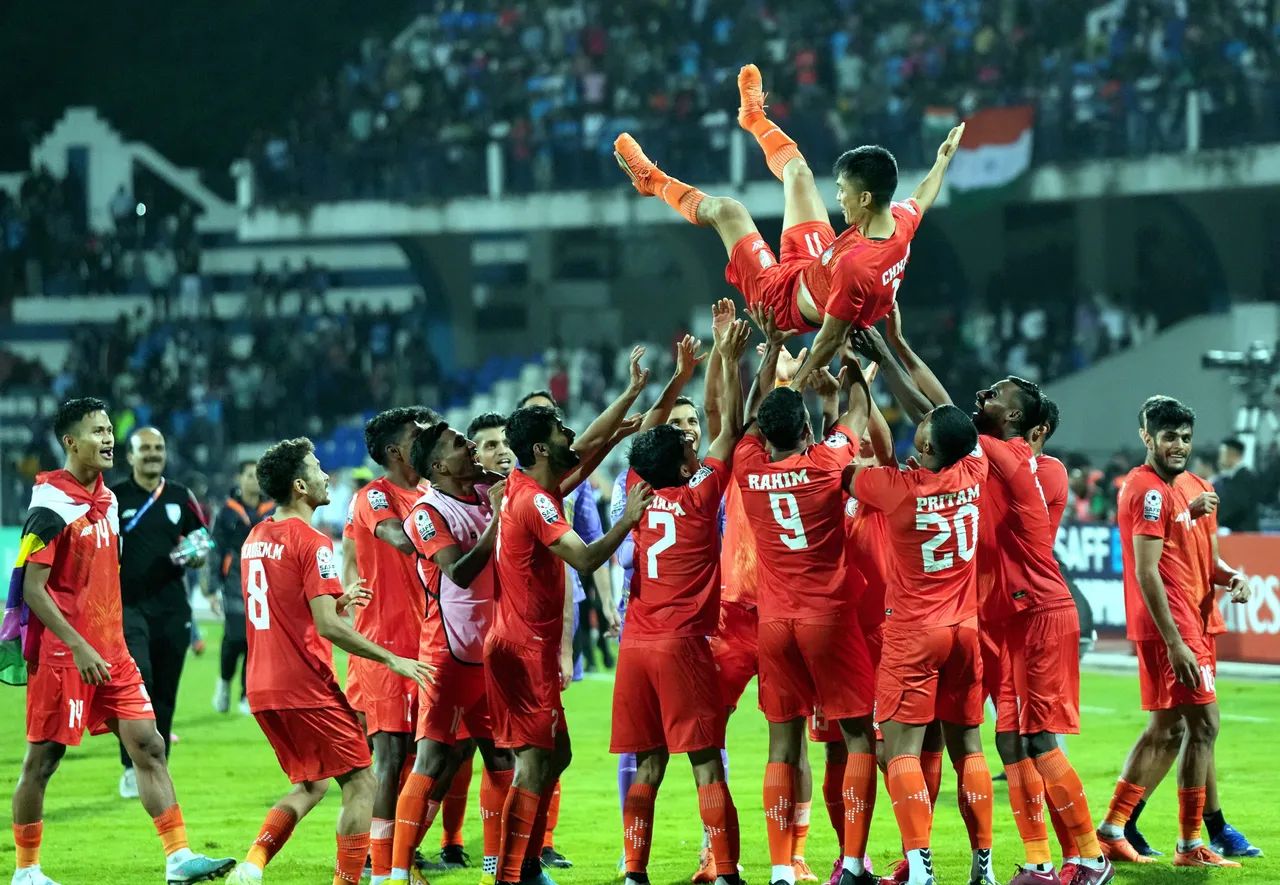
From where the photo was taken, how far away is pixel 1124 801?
832cm

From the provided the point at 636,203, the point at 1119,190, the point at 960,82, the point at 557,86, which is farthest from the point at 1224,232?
the point at 557,86

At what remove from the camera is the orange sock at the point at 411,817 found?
292 inches

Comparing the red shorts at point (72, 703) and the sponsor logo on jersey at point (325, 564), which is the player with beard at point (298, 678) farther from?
the red shorts at point (72, 703)

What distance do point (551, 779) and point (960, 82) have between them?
23.3 meters

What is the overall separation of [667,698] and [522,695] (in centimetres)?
62

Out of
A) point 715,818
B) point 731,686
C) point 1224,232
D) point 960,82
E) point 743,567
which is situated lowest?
point 715,818

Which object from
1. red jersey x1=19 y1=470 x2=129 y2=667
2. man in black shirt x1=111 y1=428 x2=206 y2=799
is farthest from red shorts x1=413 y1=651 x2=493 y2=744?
man in black shirt x1=111 y1=428 x2=206 y2=799

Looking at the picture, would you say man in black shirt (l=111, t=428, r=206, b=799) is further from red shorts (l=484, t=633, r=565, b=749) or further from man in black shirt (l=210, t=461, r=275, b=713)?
red shorts (l=484, t=633, r=565, b=749)

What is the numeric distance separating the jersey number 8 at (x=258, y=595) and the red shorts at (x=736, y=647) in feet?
6.73

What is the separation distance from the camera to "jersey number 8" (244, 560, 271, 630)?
7.43m

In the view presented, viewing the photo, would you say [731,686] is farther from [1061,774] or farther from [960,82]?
[960,82]

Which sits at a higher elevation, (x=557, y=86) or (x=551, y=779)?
(x=557, y=86)

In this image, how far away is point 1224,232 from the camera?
27.5 meters

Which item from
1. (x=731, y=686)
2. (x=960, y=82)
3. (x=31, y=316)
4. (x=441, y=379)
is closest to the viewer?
(x=731, y=686)
